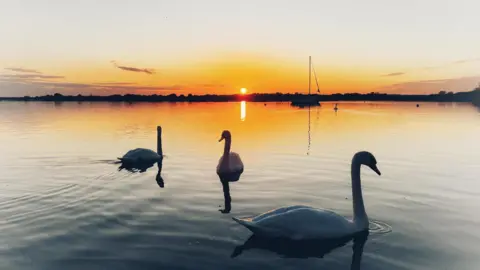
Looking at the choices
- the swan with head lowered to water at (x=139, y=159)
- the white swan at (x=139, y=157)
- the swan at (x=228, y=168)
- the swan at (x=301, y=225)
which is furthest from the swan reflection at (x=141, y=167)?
the swan at (x=301, y=225)

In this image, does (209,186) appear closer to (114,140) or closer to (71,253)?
(71,253)

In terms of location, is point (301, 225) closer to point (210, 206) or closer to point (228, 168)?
point (210, 206)

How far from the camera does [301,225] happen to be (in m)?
8.63

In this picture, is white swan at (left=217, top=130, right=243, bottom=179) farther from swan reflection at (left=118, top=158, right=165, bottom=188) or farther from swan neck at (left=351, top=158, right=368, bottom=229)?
swan neck at (left=351, top=158, right=368, bottom=229)

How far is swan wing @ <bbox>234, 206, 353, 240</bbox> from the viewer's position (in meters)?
8.62

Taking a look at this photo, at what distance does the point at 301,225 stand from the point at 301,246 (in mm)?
472

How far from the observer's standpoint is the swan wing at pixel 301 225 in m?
8.62

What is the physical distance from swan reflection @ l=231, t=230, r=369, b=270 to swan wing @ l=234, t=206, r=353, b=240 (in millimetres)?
180

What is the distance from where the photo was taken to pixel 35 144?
85.7 feet

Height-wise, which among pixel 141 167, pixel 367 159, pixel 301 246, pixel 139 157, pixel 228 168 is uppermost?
pixel 367 159

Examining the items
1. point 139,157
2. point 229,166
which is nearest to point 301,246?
point 229,166

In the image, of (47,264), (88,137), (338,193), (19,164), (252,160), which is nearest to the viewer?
(47,264)

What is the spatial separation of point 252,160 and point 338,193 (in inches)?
291

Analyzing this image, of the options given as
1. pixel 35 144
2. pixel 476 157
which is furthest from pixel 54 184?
pixel 476 157
